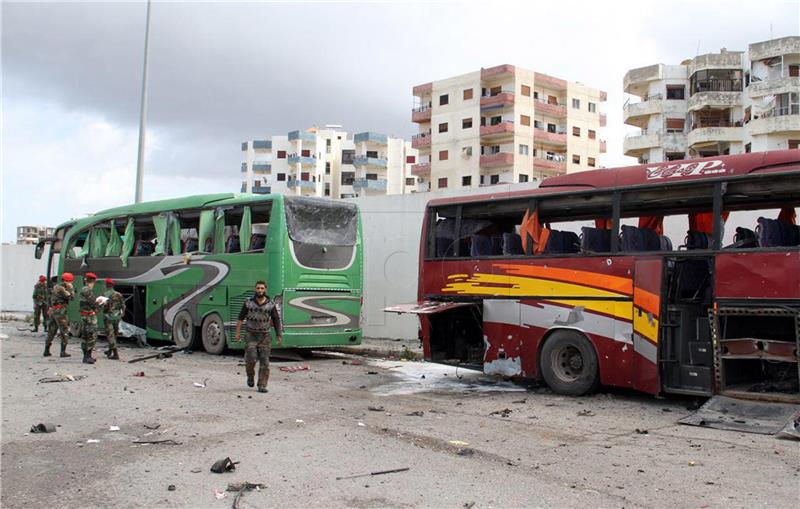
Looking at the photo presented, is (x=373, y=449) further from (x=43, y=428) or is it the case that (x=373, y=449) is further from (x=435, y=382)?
(x=435, y=382)

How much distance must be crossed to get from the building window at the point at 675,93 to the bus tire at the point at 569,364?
203 feet

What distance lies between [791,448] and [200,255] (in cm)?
1318

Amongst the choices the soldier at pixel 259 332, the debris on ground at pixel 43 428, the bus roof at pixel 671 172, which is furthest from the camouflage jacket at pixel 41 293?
the bus roof at pixel 671 172

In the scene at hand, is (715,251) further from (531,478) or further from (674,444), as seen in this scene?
(531,478)

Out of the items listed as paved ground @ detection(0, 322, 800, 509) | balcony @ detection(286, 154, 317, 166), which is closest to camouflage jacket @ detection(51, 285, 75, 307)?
paved ground @ detection(0, 322, 800, 509)

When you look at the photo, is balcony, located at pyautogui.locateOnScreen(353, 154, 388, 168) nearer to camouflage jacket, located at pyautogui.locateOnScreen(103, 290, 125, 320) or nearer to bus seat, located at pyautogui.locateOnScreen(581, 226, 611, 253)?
camouflage jacket, located at pyautogui.locateOnScreen(103, 290, 125, 320)

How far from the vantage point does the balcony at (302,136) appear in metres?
99.4

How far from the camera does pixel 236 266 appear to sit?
1577 centimetres

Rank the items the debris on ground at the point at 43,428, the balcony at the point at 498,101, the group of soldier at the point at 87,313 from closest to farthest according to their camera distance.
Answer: the debris on ground at the point at 43,428, the group of soldier at the point at 87,313, the balcony at the point at 498,101

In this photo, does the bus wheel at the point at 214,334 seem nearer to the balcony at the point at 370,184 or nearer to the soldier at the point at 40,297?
the soldier at the point at 40,297

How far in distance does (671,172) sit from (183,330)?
1219cm

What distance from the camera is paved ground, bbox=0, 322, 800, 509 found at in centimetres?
557

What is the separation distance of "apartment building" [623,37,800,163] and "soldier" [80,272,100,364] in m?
53.3

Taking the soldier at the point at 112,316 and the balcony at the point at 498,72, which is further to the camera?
the balcony at the point at 498,72
